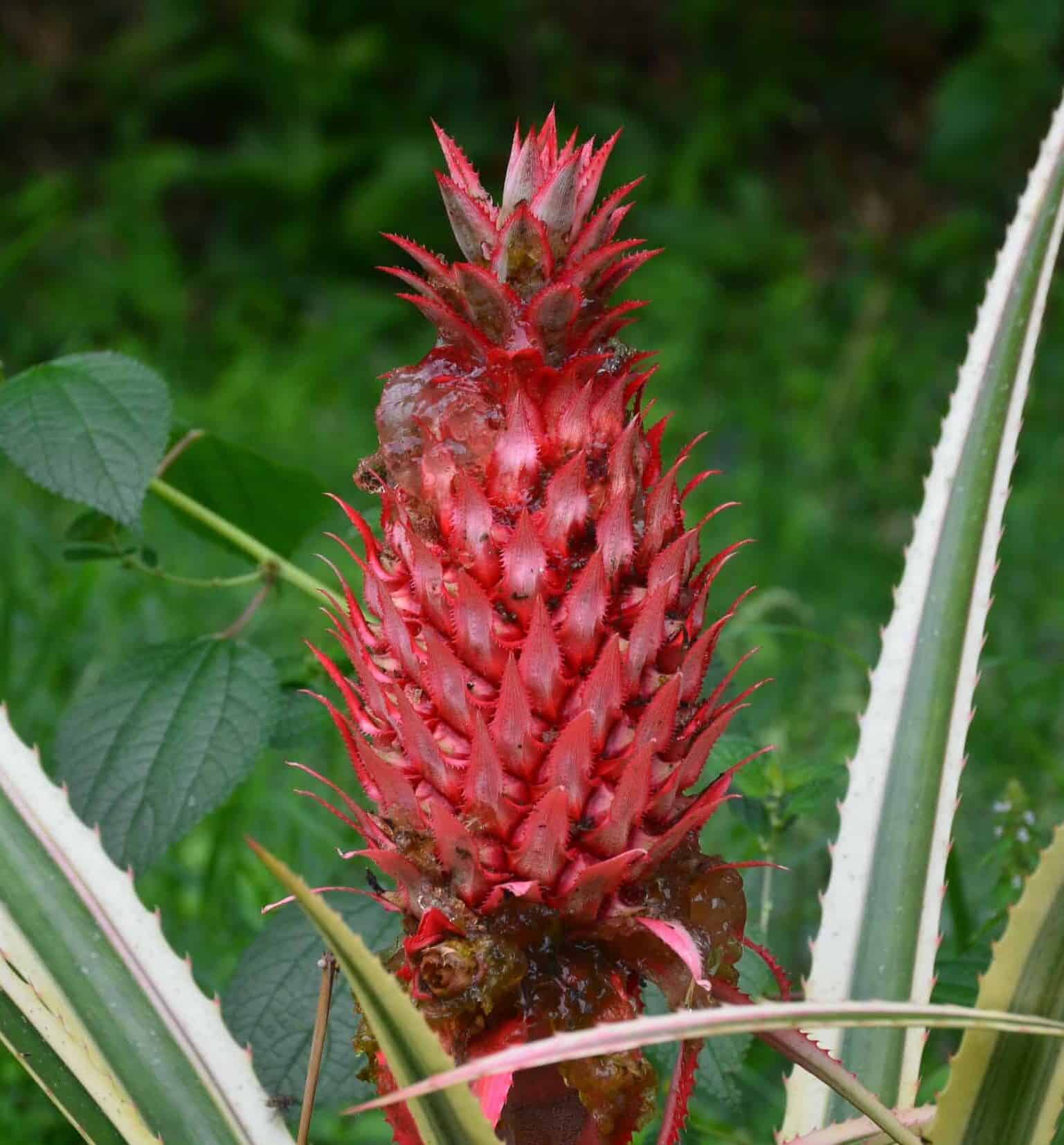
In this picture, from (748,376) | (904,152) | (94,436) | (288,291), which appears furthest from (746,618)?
(904,152)

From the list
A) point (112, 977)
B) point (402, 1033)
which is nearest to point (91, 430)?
point (112, 977)

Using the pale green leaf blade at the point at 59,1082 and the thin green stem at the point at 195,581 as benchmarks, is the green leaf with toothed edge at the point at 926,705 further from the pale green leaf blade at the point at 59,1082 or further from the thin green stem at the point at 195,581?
the thin green stem at the point at 195,581

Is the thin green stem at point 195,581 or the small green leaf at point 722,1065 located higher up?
the thin green stem at point 195,581

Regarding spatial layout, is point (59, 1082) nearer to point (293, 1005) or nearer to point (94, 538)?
point (293, 1005)

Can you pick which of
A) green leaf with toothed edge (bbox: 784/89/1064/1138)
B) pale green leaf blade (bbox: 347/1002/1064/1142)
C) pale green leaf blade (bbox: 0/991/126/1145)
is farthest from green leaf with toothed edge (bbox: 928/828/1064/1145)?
pale green leaf blade (bbox: 0/991/126/1145)

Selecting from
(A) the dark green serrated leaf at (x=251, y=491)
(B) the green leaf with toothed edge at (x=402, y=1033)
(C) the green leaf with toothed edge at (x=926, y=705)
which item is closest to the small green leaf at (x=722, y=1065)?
(C) the green leaf with toothed edge at (x=926, y=705)

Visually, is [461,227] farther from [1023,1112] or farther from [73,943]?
[1023,1112]
